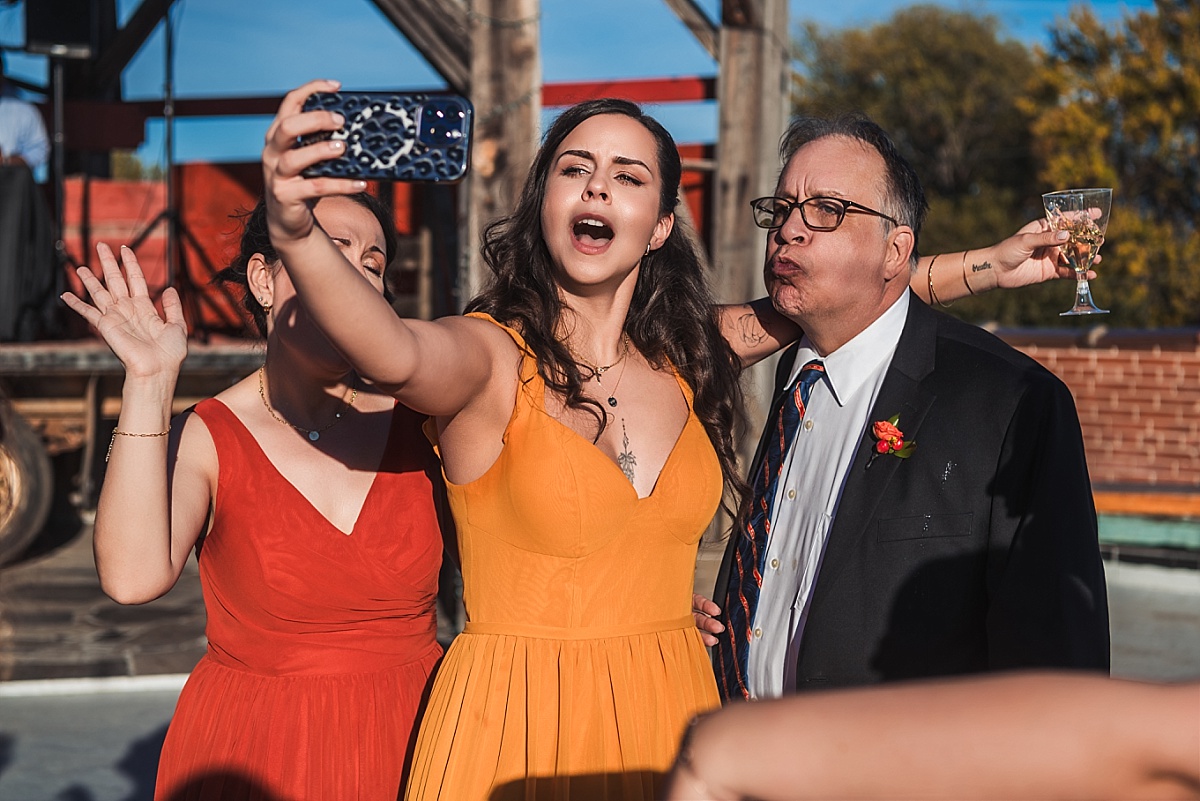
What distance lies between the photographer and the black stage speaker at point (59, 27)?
8539mm

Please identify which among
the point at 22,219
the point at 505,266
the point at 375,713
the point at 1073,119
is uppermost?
the point at 1073,119

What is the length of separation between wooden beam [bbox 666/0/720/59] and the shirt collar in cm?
→ 449

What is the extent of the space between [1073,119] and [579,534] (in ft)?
72.8

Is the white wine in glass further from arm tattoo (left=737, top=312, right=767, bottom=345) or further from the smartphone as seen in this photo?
the smartphone

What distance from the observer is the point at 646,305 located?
2430mm

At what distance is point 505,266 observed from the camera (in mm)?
2307

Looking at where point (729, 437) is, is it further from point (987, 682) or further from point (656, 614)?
point (987, 682)

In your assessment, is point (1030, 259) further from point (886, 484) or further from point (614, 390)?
point (614, 390)

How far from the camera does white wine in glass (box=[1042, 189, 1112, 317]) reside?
7.57ft

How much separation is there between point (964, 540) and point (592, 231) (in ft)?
2.84

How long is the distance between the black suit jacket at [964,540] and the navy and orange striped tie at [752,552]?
20 centimetres

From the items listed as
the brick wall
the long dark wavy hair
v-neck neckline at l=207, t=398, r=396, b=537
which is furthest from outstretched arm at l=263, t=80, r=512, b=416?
the brick wall

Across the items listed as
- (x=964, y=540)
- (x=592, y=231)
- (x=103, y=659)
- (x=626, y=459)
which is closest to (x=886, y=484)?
(x=964, y=540)

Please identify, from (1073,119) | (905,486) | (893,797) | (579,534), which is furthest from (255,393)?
(1073,119)
